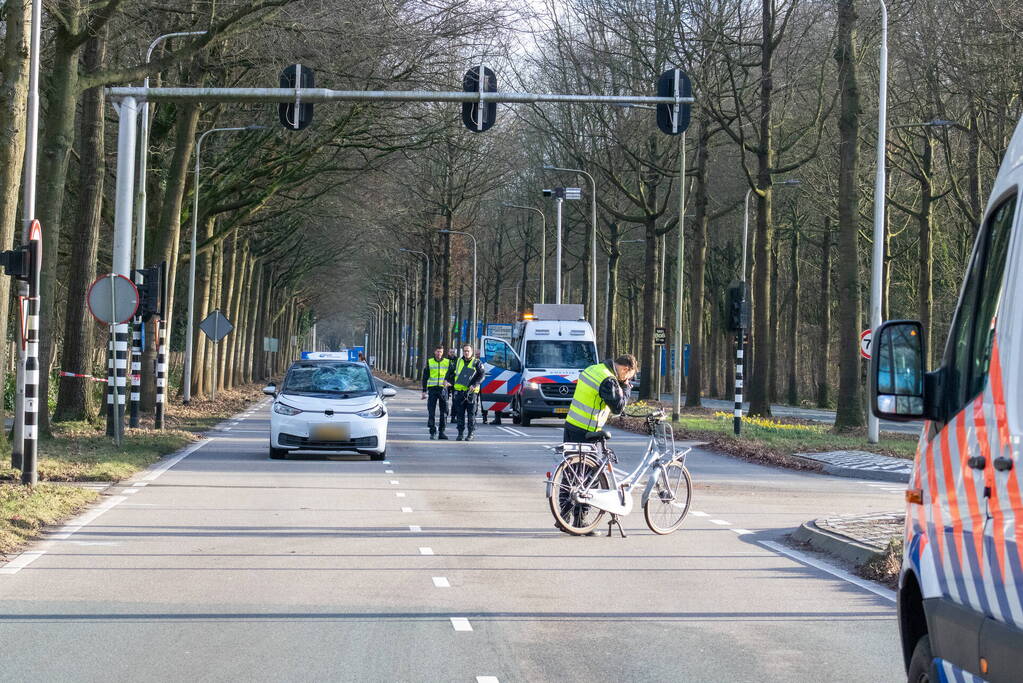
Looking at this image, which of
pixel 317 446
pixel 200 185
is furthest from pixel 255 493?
pixel 200 185

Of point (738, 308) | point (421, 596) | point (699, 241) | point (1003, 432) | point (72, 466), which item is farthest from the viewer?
point (699, 241)

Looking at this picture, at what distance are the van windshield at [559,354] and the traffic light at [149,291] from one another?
1458 cm

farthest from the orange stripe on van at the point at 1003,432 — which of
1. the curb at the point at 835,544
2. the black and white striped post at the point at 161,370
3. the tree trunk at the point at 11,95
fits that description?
the black and white striped post at the point at 161,370

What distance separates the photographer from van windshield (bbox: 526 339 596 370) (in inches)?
1415

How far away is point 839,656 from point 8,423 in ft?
73.7

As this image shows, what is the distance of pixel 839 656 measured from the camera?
7.37m

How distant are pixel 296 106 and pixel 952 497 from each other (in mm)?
14944

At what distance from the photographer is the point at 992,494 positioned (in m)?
3.92

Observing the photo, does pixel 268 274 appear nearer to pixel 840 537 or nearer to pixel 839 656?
pixel 840 537

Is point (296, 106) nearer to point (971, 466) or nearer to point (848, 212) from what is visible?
point (848, 212)

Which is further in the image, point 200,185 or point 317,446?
point 200,185

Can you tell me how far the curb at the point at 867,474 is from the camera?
19.6 m

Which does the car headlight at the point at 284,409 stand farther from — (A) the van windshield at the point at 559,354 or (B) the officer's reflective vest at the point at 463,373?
(A) the van windshield at the point at 559,354

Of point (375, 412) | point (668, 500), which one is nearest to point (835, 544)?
point (668, 500)
